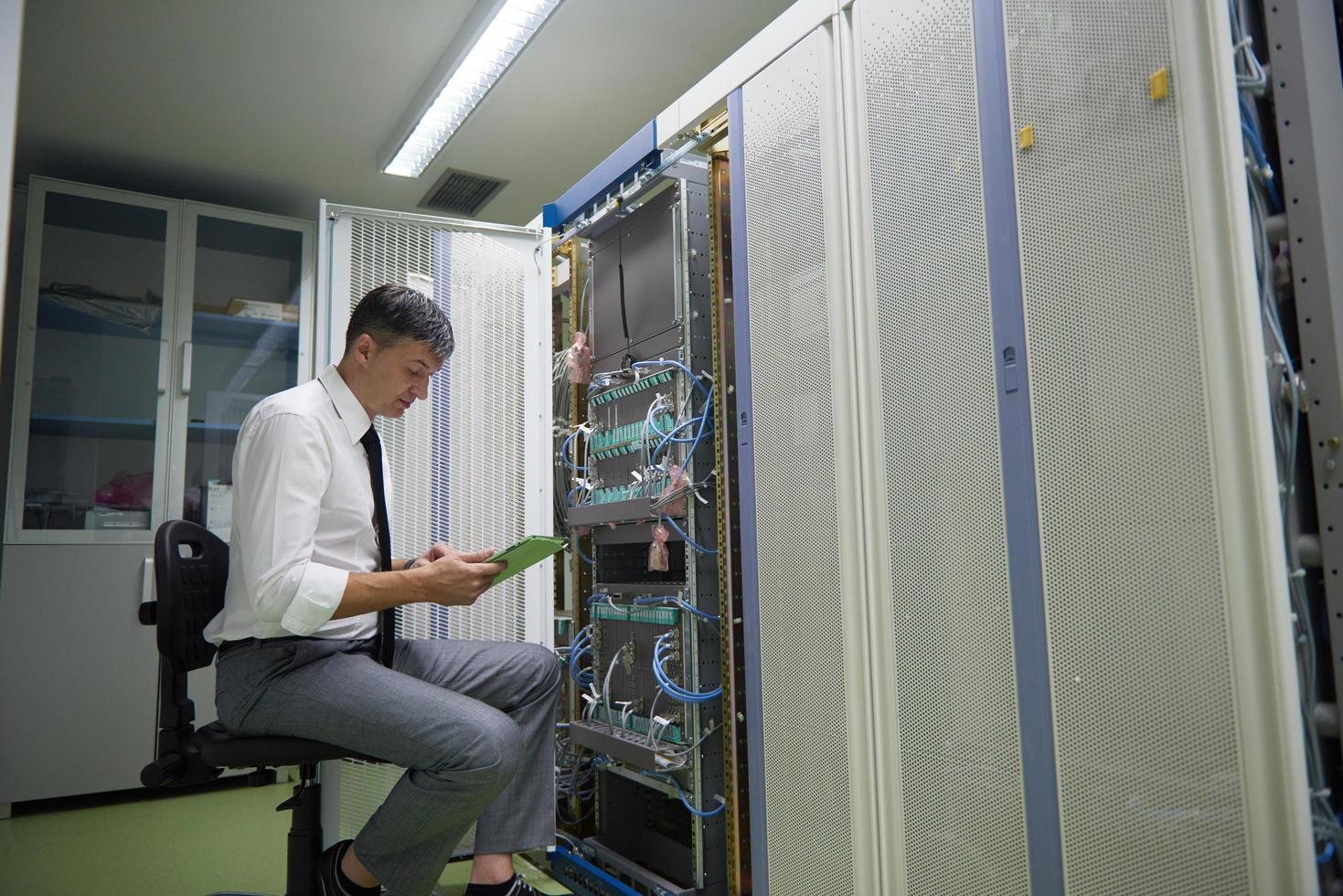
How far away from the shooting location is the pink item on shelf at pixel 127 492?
12.0 feet

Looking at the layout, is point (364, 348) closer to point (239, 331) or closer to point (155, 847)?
point (155, 847)

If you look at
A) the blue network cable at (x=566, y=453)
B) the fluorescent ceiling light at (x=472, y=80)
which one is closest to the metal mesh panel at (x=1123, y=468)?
the blue network cable at (x=566, y=453)

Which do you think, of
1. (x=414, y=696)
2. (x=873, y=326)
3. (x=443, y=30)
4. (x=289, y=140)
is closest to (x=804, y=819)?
(x=414, y=696)

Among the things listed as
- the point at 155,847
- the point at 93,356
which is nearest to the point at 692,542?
the point at 155,847

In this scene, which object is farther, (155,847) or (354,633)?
(155,847)

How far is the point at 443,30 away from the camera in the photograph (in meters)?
2.87

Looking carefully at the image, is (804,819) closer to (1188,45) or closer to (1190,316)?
(1190,316)

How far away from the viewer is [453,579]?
1562 millimetres

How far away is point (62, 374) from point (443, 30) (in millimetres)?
2257

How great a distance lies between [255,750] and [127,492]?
2.72m

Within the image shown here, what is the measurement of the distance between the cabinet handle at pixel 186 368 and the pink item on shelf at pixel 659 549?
2.71 meters

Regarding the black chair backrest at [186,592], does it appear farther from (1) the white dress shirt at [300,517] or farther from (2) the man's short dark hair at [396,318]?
(2) the man's short dark hair at [396,318]

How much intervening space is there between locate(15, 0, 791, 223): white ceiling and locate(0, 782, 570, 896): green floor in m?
2.58

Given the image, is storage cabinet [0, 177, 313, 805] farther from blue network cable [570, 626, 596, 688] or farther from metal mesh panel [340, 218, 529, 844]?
blue network cable [570, 626, 596, 688]
